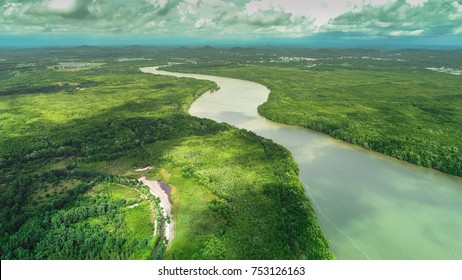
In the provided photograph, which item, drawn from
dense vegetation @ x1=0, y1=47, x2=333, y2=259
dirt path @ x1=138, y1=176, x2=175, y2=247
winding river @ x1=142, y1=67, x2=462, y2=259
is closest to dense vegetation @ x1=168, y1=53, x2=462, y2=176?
winding river @ x1=142, y1=67, x2=462, y2=259

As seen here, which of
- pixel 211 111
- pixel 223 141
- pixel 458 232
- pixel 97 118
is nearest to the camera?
pixel 458 232

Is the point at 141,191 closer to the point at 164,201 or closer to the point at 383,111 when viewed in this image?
the point at 164,201

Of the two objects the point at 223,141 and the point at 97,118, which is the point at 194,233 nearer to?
the point at 223,141

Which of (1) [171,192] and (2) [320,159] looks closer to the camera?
(1) [171,192]

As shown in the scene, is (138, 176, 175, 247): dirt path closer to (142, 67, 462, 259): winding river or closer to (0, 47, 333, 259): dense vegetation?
(0, 47, 333, 259): dense vegetation

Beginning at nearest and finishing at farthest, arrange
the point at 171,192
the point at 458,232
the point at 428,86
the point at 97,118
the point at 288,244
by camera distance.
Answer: the point at 288,244
the point at 458,232
the point at 171,192
the point at 97,118
the point at 428,86

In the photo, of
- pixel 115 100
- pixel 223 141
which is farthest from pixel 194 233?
pixel 115 100
